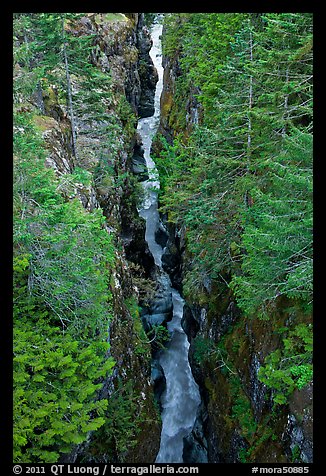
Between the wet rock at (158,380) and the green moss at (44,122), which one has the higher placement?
the green moss at (44,122)

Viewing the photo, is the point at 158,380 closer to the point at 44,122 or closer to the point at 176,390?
the point at 176,390

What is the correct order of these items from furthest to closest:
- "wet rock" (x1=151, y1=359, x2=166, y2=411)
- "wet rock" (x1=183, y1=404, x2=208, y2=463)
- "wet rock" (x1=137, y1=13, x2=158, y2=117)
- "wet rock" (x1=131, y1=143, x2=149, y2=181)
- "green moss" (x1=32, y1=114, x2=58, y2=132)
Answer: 1. "wet rock" (x1=137, y1=13, x2=158, y2=117)
2. "wet rock" (x1=131, y1=143, x2=149, y2=181)
3. "wet rock" (x1=151, y1=359, x2=166, y2=411)
4. "wet rock" (x1=183, y1=404, x2=208, y2=463)
5. "green moss" (x1=32, y1=114, x2=58, y2=132)

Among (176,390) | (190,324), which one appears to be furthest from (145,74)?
(176,390)

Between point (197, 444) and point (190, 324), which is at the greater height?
point (190, 324)

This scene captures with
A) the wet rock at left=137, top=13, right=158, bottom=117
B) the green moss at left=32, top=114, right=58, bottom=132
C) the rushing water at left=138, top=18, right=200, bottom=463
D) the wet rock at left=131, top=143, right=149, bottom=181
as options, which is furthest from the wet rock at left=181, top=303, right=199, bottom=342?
the wet rock at left=137, top=13, right=158, bottom=117

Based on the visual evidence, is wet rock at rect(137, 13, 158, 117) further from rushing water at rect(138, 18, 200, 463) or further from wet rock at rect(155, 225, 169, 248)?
rushing water at rect(138, 18, 200, 463)

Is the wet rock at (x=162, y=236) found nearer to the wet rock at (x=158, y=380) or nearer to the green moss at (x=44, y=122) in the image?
the wet rock at (x=158, y=380)

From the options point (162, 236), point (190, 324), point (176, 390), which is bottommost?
point (176, 390)

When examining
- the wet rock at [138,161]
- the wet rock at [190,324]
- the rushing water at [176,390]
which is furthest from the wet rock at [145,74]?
the wet rock at [190,324]

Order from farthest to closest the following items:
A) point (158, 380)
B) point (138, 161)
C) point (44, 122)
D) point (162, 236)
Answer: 1. point (138, 161)
2. point (162, 236)
3. point (158, 380)
4. point (44, 122)

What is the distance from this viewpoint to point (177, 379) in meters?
22.0

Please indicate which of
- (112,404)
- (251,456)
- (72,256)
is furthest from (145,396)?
(72,256)
